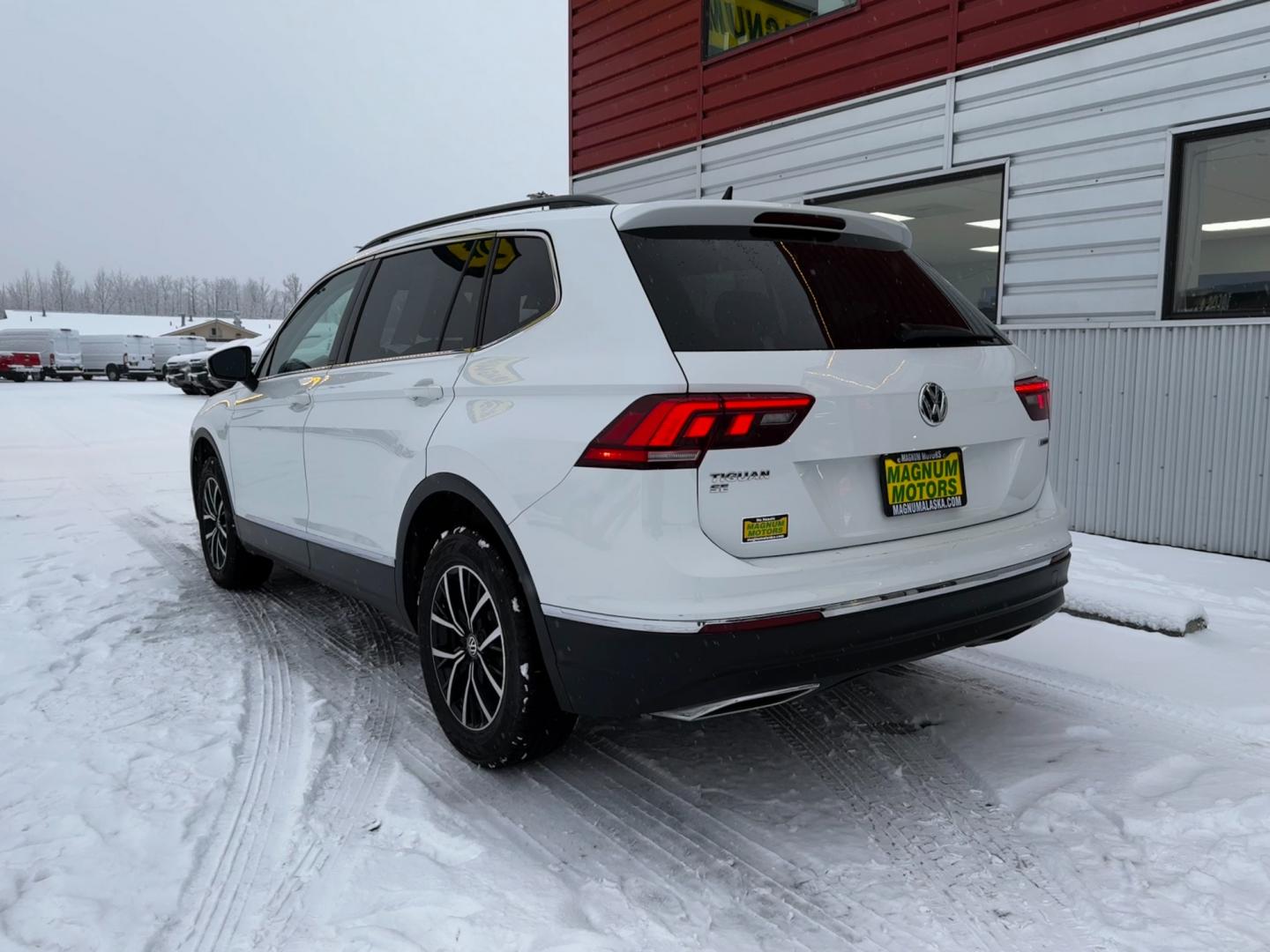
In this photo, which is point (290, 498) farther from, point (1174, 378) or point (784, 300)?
point (1174, 378)

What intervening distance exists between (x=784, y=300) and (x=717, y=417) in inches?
22.0

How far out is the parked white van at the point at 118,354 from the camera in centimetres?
4006

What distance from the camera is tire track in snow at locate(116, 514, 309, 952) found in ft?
7.99

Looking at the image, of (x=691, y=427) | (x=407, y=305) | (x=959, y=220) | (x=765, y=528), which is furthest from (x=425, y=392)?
(x=959, y=220)

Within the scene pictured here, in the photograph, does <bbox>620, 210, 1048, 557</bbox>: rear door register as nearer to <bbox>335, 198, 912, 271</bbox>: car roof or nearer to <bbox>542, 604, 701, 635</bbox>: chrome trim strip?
<bbox>335, 198, 912, 271</bbox>: car roof

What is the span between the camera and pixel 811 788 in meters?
3.13

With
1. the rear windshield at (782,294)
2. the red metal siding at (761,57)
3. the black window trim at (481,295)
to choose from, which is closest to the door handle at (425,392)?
the black window trim at (481,295)

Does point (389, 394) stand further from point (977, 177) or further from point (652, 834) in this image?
point (977, 177)

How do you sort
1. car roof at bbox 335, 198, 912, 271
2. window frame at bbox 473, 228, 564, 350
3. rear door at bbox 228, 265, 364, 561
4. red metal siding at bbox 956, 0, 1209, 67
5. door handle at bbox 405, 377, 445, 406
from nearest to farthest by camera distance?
car roof at bbox 335, 198, 912, 271 → window frame at bbox 473, 228, 564, 350 → door handle at bbox 405, 377, 445, 406 → rear door at bbox 228, 265, 364, 561 → red metal siding at bbox 956, 0, 1209, 67

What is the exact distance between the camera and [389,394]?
145 inches

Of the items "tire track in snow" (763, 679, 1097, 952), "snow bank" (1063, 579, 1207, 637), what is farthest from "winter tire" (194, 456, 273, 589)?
"snow bank" (1063, 579, 1207, 637)

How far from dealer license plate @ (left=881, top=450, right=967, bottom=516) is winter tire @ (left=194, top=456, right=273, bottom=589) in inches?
160

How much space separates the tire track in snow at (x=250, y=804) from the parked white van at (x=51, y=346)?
40522 millimetres

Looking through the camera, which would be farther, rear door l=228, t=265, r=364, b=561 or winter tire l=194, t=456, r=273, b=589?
winter tire l=194, t=456, r=273, b=589
